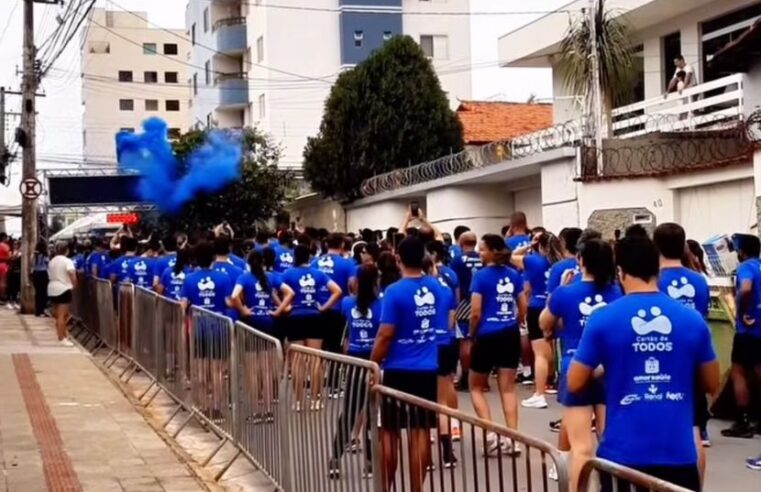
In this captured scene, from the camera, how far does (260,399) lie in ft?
26.0

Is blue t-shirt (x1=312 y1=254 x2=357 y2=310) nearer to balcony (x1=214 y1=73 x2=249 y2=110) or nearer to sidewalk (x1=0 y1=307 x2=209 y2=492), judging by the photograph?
sidewalk (x1=0 y1=307 x2=209 y2=492)

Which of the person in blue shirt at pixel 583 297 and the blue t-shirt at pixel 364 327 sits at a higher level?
the person in blue shirt at pixel 583 297

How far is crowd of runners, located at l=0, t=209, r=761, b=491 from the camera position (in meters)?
4.72

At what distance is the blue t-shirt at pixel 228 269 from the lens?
11320mm

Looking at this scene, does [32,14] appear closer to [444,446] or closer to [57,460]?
[57,460]

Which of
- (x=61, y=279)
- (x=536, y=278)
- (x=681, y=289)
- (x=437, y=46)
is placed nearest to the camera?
(x=681, y=289)

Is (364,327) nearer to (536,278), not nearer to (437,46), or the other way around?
(536,278)

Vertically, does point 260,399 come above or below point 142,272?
below

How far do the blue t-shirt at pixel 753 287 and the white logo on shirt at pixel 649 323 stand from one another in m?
4.51

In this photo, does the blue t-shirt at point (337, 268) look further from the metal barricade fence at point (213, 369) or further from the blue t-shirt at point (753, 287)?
the blue t-shirt at point (753, 287)

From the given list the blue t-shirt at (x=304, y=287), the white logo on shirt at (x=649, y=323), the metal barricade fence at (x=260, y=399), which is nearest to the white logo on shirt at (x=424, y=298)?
the metal barricade fence at (x=260, y=399)

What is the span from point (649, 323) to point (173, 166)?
27.1 m

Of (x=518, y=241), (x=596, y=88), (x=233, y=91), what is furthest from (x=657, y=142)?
(x=233, y=91)

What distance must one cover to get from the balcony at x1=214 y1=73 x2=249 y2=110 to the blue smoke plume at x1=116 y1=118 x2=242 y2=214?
17485 millimetres
